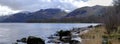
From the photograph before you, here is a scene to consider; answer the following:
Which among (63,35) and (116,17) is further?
(63,35)

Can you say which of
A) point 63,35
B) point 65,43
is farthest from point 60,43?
point 63,35

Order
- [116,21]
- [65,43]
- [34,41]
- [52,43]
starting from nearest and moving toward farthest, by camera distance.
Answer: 1. [34,41]
2. [116,21]
3. [65,43]
4. [52,43]

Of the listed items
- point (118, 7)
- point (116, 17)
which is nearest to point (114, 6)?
point (118, 7)

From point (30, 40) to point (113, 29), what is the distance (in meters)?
11.9

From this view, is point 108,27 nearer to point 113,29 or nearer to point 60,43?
point 113,29

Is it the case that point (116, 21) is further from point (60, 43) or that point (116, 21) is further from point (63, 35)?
point (63, 35)

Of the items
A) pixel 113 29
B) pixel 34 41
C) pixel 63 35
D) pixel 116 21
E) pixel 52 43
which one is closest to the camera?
pixel 34 41

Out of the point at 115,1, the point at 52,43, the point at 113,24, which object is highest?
the point at 115,1

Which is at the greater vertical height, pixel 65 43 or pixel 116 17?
pixel 116 17

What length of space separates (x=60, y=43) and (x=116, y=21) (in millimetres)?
11000

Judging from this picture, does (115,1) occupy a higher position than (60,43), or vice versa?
(115,1)

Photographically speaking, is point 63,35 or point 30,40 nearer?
point 30,40

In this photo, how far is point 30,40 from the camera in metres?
41.3

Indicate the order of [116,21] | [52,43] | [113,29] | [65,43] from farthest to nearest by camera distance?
1. [52,43]
2. [65,43]
3. [116,21]
4. [113,29]
